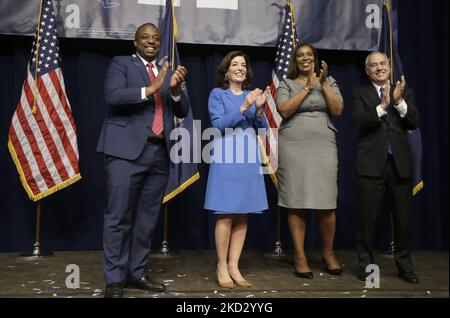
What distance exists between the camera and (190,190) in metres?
4.09

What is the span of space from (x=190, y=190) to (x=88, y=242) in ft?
3.29

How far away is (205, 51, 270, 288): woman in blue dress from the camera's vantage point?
2.57 m

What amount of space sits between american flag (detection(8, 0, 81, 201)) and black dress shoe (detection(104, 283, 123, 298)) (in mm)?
1487

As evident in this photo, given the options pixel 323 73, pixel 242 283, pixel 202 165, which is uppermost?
pixel 323 73

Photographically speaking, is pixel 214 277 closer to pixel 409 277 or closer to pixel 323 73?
pixel 409 277

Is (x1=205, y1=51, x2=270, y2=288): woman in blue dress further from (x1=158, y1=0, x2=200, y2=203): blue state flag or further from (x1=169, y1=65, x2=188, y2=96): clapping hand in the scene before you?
(x1=158, y1=0, x2=200, y2=203): blue state flag

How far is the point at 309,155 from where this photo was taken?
2.82m

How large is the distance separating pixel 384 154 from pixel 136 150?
1475mm

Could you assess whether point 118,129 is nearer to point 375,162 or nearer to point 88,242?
point 375,162

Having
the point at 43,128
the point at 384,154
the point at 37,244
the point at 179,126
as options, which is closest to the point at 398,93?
the point at 384,154

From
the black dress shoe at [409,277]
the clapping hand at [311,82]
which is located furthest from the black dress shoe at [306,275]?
the clapping hand at [311,82]

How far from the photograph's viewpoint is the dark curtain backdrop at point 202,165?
3939 mm

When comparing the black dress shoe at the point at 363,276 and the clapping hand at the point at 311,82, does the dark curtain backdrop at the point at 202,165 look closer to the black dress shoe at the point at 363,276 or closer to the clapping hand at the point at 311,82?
the black dress shoe at the point at 363,276

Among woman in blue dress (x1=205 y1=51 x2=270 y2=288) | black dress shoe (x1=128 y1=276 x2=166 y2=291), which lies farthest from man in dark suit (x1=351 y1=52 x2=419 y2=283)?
black dress shoe (x1=128 y1=276 x2=166 y2=291)
